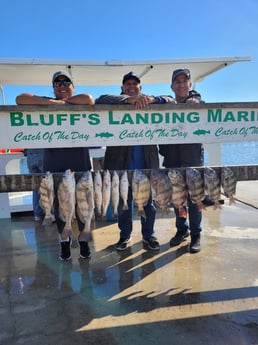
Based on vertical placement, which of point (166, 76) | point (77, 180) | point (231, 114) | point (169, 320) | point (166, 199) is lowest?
point (169, 320)

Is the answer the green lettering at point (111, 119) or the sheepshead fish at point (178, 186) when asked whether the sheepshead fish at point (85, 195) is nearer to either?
the green lettering at point (111, 119)

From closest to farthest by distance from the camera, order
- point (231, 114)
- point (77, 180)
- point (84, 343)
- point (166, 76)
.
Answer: point (84, 343) < point (77, 180) < point (231, 114) < point (166, 76)

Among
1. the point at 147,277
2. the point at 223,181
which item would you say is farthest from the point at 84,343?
the point at 223,181

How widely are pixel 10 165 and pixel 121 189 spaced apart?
523cm

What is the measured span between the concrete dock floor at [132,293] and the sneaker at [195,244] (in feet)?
0.30

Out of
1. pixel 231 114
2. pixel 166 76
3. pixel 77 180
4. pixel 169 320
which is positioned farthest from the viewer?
pixel 166 76

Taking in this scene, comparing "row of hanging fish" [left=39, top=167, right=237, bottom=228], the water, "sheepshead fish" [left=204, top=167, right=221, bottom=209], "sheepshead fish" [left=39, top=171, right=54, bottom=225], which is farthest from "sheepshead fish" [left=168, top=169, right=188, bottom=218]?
the water

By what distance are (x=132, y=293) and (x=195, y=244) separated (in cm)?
135

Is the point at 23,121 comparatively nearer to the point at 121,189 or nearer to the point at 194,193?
the point at 121,189

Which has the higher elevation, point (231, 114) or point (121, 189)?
point (231, 114)

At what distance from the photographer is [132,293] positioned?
3006 millimetres

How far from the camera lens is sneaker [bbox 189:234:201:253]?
13.0 feet

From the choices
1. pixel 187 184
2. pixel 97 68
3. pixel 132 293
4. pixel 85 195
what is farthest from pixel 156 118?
pixel 97 68

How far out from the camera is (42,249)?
4.24 m
